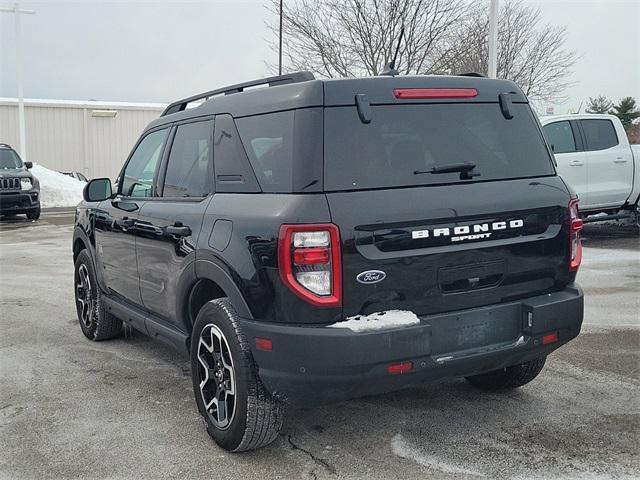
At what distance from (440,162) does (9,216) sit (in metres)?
16.8

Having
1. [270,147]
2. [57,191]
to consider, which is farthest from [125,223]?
[57,191]

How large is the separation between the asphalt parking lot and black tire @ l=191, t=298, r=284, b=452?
0.13 meters

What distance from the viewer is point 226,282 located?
3279mm

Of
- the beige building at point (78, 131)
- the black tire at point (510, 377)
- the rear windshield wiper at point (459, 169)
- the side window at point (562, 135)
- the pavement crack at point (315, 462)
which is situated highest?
the beige building at point (78, 131)

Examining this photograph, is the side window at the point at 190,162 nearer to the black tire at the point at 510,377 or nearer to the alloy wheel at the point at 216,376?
the alloy wheel at the point at 216,376

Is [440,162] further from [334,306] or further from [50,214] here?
[50,214]

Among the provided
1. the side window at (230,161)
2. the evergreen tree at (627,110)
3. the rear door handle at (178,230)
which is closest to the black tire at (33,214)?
the rear door handle at (178,230)

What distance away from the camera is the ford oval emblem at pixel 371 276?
117 inches

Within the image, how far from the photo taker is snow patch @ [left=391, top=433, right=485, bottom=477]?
3.21 meters

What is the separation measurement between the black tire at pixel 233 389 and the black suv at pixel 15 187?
46.6ft

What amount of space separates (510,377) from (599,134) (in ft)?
26.5

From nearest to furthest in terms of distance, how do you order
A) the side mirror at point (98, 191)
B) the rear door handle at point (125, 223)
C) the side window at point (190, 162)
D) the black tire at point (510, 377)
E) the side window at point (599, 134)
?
the side window at point (190, 162) < the black tire at point (510, 377) < the rear door handle at point (125, 223) < the side mirror at point (98, 191) < the side window at point (599, 134)

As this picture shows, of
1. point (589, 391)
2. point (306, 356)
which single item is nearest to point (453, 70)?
point (589, 391)

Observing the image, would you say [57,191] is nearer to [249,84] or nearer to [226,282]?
[249,84]
